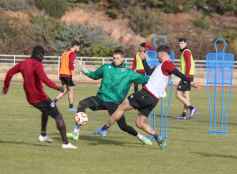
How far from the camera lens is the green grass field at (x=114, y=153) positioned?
39.7 ft

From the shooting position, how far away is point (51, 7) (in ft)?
207

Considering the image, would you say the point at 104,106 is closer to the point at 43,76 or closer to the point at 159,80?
the point at 159,80

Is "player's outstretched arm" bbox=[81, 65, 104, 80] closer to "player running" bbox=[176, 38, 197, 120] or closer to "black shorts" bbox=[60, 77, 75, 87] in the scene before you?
"player running" bbox=[176, 38, 197, 120]

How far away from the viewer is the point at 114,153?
543 inches

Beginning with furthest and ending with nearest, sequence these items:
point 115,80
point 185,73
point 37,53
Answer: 1. point 185,73
2. point 115,80
3. point 37,53

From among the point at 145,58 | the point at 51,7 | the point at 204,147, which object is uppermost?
the point at 51,7

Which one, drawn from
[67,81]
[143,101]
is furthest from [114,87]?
[67,81]

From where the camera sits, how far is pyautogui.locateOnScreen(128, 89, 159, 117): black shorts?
559 inches

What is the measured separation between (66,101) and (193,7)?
138ft

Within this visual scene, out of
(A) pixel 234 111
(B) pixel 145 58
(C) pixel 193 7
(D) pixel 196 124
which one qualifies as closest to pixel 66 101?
(A) pixel 234 111

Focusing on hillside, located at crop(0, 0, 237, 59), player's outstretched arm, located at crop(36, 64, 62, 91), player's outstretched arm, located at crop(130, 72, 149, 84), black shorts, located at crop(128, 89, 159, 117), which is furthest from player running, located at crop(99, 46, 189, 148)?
hillside, located at crop(0, 0, 237, 59)

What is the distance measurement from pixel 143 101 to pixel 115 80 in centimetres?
97

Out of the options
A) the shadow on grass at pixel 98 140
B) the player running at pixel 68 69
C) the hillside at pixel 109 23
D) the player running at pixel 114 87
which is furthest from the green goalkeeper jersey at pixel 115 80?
the hillside at pixel 109 23

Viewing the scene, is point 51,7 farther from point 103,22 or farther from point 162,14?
point 162,14
